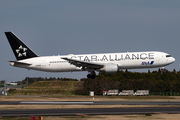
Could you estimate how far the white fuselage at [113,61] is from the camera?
154 feet

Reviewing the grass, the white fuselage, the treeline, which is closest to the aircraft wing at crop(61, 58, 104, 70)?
the white fuselage

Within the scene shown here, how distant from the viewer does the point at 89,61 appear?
4869 cm

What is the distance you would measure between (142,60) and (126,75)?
47831mm

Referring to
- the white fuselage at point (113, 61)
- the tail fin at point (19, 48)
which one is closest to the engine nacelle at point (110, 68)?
the white fuselage at point (113, 61)

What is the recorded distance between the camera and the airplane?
154 ft

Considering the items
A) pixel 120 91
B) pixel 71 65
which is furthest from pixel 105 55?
pixel 120 91

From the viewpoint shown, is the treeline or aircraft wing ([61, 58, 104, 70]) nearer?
aircraft wing ([61, 58, 104, 70])

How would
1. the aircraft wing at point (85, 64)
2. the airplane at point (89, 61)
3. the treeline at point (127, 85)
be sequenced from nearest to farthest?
the aircraft wing at point (85, 64), the airplane at point (89, 61), the treeline at point (127, 85)

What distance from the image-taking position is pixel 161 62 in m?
47.1

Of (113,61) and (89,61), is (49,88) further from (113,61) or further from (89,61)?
(113,61)

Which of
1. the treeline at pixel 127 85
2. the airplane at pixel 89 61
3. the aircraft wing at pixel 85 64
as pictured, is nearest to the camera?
the aircraft wing at pixel 85 64

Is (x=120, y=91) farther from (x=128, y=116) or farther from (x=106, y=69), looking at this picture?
(x=128, y=116)

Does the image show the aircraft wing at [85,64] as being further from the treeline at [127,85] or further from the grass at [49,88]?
the grass at [49,88]

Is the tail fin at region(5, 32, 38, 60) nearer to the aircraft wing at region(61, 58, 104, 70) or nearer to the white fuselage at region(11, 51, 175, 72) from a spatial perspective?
the white fuselage at region(11, 51, 175, 72)
